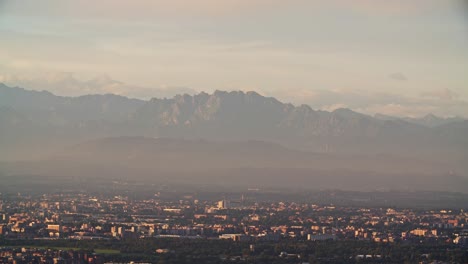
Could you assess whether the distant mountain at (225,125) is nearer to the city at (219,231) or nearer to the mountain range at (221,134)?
the mountain range at (221,134)

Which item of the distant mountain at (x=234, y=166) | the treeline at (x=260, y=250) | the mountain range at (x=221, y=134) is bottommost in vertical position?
the treeline at (x=260, y=250)

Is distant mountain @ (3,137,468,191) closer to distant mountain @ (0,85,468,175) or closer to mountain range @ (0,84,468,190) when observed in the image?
mountain range @ (0,84,468,190)

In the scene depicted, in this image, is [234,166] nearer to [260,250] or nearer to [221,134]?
[221,134]

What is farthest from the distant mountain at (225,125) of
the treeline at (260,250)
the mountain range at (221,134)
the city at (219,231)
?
the treeline at (260,250)

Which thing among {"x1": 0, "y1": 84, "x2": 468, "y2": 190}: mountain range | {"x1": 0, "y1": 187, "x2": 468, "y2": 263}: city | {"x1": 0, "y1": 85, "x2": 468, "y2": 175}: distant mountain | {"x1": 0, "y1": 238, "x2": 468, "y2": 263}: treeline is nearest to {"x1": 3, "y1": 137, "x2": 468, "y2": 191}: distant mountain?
{"x1": 0, "y1": 84, "x2": 468, "y2": 190}: mountain range

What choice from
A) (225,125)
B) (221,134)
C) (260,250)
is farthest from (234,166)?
(260,250)

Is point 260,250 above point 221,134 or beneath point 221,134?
beneath

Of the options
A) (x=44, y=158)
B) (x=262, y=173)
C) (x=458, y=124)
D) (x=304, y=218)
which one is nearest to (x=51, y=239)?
(x=304, y=218)
